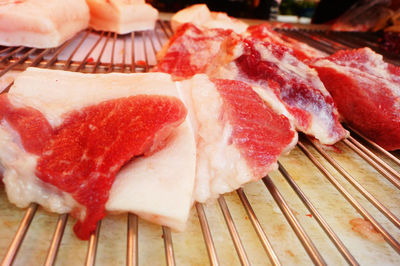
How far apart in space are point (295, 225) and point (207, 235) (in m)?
0.34

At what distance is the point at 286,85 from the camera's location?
1638mm

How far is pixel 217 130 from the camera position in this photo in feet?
4.12

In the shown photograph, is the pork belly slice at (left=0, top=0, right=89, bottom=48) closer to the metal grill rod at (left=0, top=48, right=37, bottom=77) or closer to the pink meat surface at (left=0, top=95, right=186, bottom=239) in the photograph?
the metal grill rod at (left=0, top=48, right=37, bottom=77)

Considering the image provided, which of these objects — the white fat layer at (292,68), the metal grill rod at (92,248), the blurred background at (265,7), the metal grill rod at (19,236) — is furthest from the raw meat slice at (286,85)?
the blurred background at (265,7)

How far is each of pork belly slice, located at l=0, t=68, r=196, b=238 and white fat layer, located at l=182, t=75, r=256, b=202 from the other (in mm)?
82

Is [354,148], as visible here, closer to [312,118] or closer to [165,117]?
[312,118]

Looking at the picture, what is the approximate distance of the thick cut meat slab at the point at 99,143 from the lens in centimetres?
98

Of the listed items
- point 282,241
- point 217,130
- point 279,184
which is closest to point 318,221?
point 282,241

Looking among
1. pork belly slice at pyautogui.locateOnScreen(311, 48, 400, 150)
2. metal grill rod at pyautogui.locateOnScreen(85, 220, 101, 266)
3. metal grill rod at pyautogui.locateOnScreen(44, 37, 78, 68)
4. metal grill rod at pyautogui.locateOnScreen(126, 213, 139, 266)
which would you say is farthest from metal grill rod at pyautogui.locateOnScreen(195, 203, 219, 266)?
metal grill rod at pyautogui.locateOnScreen(44, 37, 78, 68)

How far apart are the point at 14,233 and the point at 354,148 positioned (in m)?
1.64

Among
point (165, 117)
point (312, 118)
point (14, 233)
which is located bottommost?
point (14, 233)

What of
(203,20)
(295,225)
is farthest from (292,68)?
(203,20)

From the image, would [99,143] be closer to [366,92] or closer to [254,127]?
[254,127]

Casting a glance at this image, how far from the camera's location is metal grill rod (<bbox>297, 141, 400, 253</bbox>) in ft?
3.48
